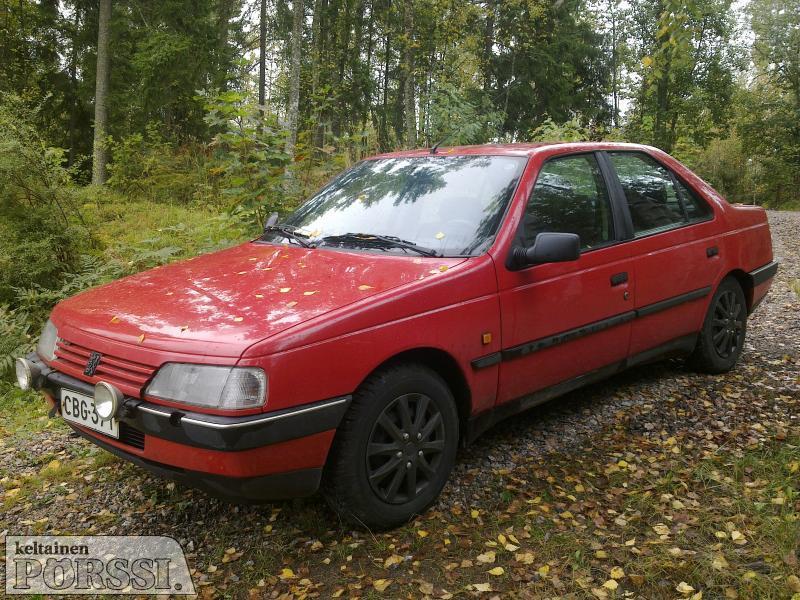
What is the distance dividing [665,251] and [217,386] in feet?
9.73

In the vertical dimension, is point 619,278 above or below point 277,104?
below

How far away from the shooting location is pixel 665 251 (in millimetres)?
4039

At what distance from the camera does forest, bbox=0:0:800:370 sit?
6.36 m

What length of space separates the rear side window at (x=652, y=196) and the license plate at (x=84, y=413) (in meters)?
3.02

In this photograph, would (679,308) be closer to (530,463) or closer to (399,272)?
(530,463)

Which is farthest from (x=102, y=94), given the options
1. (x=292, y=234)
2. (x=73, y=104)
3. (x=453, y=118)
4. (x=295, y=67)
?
(x=292, y=234)

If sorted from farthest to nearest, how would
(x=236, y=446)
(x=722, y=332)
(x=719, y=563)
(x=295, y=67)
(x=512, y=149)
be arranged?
1. (x=295, y=67)
2. (x=722, y=332)
3. (x=512, y=149)
4. (x=719, y=563)
5. (x=236, y=446)

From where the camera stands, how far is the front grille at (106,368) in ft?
7.92

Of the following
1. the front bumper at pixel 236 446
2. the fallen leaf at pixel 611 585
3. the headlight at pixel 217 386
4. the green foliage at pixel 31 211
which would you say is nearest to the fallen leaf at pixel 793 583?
the fallen leaf at pixel 611 585

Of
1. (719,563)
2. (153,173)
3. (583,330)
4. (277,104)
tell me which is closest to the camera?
(719,563)

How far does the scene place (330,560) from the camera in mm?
2646

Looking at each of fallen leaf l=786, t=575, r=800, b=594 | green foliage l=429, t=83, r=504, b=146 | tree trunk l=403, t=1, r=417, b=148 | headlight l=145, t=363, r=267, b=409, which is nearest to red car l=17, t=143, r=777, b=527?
headlight l=145, t=363, r=267, b=409

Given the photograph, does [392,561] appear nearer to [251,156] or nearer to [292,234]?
[292,234]

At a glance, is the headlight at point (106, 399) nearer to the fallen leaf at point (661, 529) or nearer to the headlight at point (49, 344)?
the headlight at point (49, 344)
